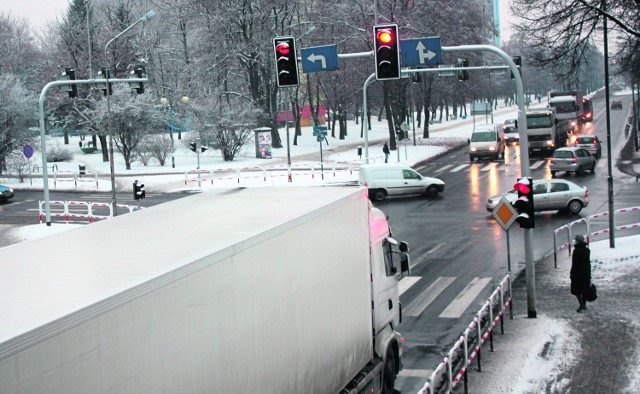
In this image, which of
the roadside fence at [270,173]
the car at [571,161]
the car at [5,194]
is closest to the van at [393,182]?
the roadside fence at [270,173]

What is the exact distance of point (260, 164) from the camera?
5400 cm

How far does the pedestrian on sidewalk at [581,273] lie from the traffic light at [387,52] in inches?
201

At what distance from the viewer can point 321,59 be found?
71.3 feet

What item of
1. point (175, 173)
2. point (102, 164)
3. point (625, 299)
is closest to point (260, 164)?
point (175, 173)

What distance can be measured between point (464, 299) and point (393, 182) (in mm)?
17936

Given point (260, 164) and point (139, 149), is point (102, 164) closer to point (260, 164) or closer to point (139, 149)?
point (139, 149)

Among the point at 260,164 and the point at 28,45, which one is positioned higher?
the point at 28,45

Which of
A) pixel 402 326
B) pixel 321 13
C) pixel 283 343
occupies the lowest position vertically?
pixel 402 326

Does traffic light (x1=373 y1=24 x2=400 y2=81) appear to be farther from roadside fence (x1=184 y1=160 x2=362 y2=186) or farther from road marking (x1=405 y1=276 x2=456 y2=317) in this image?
roadside fence (x1=184 y1=160 x2=362 y2=186)

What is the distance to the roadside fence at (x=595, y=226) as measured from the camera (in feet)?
75.5

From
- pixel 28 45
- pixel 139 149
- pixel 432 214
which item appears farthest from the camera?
pixel 28 45

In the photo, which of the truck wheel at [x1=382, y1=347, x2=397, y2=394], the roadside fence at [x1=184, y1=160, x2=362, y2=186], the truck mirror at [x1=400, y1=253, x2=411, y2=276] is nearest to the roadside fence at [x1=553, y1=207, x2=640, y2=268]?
the truck mirror at [x1=400, y1=253, x2=411, y2=276]

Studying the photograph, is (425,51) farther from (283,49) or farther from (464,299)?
(464,299)

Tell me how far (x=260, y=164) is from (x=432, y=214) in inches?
983
